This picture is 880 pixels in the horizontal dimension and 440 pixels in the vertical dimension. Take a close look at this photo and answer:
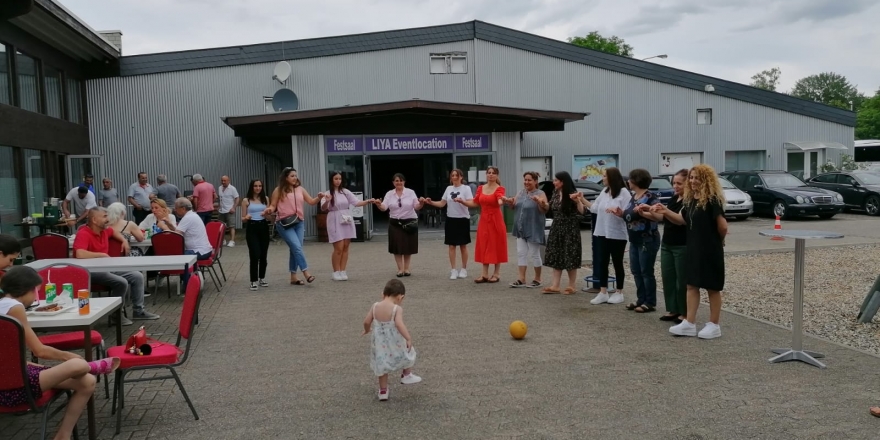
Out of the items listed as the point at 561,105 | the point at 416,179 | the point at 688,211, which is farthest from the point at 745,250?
the point at 416,179

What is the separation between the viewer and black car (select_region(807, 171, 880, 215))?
21.5 meters

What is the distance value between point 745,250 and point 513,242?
487cm

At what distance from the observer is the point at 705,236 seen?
6359 mm

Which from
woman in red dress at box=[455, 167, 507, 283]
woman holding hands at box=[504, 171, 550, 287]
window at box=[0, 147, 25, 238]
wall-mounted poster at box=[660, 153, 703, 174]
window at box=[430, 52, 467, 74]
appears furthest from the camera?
wall-mounted poster at box=[660, 153, 703, 174]

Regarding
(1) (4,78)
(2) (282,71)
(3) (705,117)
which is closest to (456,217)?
(1) (4,78)

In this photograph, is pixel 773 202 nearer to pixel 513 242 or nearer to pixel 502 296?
pixel 513 242

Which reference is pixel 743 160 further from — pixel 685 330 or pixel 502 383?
pixel 502 383

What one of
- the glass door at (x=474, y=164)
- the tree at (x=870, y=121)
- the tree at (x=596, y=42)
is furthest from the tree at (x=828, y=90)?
Answer: the glass door at (x=474, y=164)

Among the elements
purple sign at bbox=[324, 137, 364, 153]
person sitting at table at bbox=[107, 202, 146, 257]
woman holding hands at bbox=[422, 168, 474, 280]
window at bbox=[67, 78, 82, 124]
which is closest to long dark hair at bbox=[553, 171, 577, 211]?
woman holding hands at bbox=[422, 168, 474, 280]

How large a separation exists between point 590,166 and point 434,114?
8742 millimetres

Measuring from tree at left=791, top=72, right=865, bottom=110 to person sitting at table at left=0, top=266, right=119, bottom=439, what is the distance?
111m

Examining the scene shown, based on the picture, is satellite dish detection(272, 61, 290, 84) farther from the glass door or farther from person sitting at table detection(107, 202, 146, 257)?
person sitting at table detection(107, 202, 146, 257)

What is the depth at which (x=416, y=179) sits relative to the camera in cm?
2433

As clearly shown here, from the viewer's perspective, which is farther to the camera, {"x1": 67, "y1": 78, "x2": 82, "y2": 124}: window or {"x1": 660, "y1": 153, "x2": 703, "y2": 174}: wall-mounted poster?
{"x1": 660, "y1": 153, "x2": 703, "y2": 174}: wall-mounted poster
